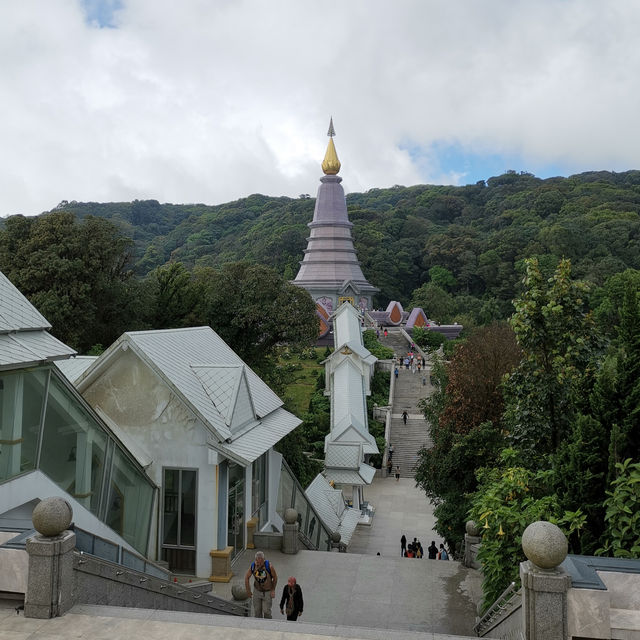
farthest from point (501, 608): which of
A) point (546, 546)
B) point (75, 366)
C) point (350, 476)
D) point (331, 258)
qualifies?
point (331, 258)

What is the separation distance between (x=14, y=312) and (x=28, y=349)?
34.0 inches

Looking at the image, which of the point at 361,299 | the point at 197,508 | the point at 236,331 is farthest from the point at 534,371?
the point at 361,299

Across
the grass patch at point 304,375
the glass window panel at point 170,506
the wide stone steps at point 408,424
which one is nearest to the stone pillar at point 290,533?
the glass window panel at point 170,506

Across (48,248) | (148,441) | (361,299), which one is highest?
(361,299)

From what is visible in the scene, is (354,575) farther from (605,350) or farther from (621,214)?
(621,214)

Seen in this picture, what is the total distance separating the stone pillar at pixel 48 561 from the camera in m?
6.27

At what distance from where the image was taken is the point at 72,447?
10.4 m

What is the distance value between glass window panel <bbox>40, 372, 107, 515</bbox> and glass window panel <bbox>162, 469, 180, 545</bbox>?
5.88 ft

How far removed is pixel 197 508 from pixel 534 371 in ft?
23.2

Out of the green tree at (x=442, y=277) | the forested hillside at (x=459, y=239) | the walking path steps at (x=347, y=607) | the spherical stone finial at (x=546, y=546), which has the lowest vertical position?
the walking path steps at (x=347, y=607)

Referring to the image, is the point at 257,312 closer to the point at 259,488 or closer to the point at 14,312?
the point at 259,488

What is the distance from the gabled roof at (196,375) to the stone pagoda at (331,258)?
4677cm

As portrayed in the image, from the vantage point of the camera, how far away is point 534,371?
12.4 meters

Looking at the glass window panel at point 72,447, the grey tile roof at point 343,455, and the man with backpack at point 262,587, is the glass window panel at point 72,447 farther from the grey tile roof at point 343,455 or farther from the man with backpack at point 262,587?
the grey tile roof at point 343,455
